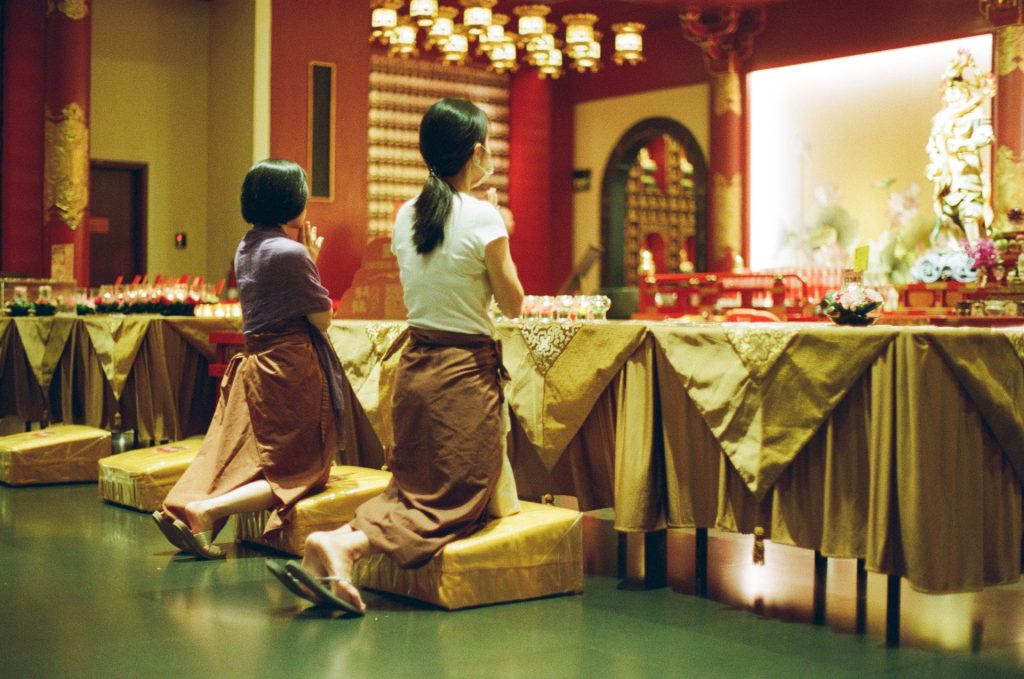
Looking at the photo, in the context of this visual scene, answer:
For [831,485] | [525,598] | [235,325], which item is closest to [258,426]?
[525,598]

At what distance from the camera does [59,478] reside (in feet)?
18.1

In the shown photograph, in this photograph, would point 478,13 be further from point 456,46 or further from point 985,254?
point 985,254

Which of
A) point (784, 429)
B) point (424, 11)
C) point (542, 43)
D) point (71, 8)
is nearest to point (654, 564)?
point (784, 429)

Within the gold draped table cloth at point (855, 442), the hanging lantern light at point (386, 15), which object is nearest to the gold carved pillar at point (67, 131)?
the hanging lantern light at point (386, 15)

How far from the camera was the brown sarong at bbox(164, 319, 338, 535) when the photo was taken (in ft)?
12.2

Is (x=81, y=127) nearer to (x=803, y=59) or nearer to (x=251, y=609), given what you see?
(x=803, y=59)

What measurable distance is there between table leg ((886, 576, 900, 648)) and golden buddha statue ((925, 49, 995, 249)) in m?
7.25

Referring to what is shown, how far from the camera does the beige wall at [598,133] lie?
13.4 metres

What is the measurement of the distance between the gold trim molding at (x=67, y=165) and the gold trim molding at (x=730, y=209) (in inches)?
241

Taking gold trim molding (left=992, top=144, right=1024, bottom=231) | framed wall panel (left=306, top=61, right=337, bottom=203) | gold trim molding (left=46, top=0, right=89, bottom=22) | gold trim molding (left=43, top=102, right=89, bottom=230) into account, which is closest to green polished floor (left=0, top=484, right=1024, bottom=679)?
gold trim molding (left=992, top=144, right=1024, bottom=231)

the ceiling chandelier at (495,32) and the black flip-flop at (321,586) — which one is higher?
the ceiling chandelier at (495,32)

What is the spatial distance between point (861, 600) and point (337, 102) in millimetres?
9097

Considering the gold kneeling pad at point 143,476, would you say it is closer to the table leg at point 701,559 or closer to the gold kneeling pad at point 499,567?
the gold kneeling pad at point 499,567

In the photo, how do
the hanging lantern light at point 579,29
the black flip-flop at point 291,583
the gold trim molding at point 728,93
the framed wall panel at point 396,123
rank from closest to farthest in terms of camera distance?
the black flip-flop at point 291,583, the hanging lantern light at point 579,29, the gold trim molding at point 728,93, the framed wall panel at point 396,123
